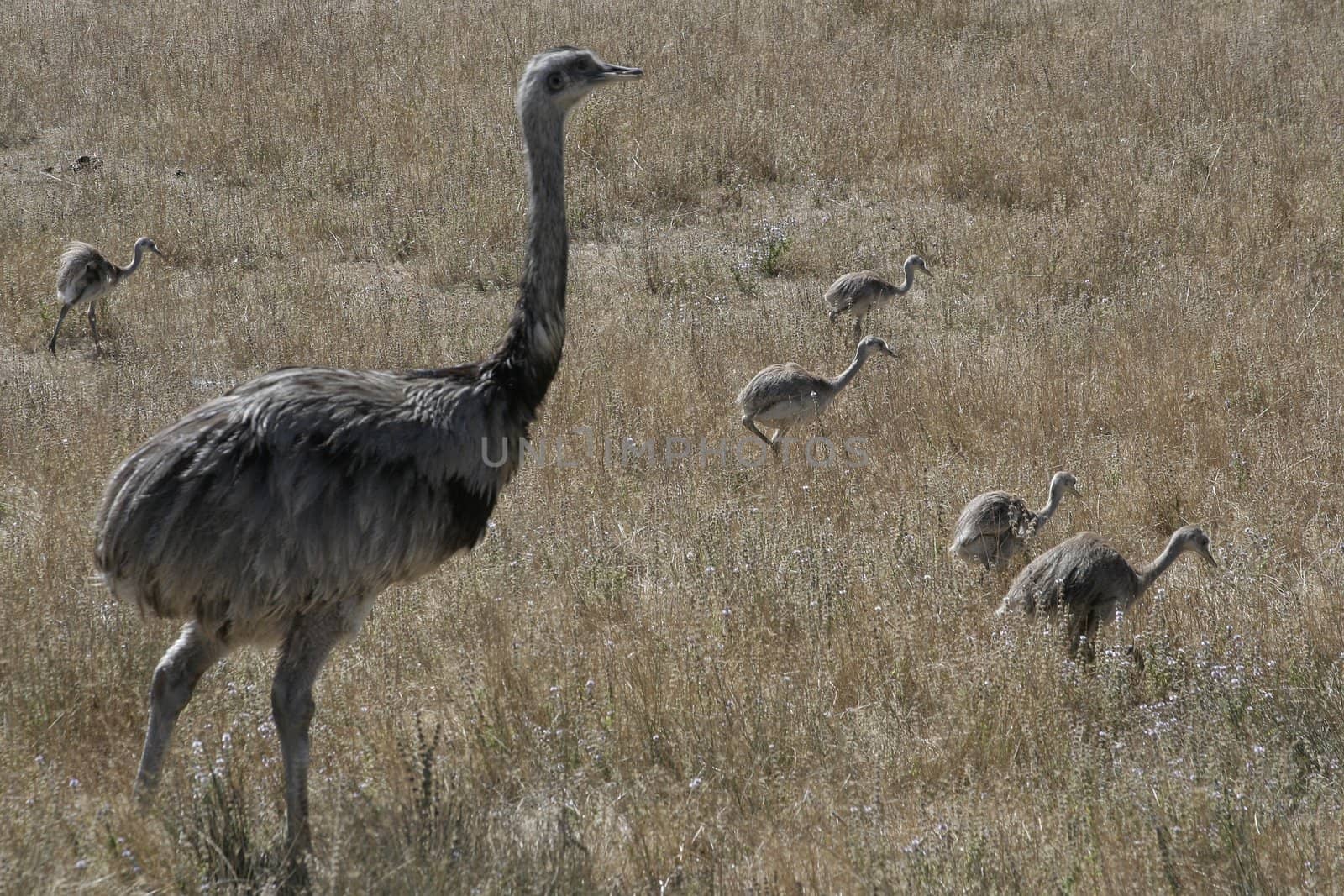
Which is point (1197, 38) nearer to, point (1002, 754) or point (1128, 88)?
point (1128, 88)

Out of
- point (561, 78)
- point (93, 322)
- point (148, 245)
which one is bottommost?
point (561, 78)

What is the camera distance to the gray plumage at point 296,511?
13.9 feet

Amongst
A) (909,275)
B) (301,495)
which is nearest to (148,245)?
(909,275)

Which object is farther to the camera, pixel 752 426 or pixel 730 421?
pixel 730 421

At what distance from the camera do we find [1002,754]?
16.7 ft

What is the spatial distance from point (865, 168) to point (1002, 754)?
971 cm

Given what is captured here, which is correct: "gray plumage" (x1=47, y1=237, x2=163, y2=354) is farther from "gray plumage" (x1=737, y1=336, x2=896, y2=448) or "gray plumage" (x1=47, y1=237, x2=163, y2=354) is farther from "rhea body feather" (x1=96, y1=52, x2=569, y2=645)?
"rhea body feather" (x1=96, y1=52, x2=569, y2=645)

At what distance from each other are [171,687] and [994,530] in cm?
388

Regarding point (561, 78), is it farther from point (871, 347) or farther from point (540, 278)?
point (871, 347)

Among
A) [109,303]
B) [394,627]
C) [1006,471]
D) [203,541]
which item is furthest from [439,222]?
[203,541]

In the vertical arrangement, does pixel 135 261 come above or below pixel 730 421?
above

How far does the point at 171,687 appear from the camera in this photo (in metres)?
4.53

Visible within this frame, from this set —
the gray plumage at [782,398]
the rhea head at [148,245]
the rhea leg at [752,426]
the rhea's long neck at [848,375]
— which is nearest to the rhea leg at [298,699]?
the gray plumage at [782,398]

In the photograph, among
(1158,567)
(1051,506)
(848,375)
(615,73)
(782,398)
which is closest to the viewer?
(615,73)
